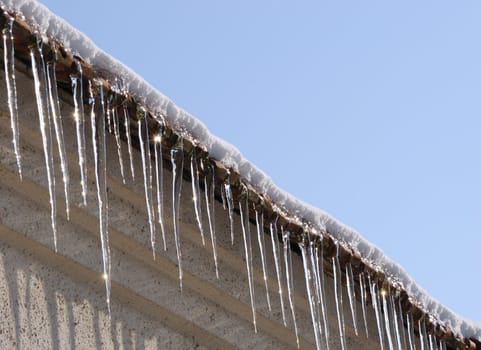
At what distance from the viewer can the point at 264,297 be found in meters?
3.56

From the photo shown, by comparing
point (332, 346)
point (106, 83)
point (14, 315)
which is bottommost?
point (14, 315)

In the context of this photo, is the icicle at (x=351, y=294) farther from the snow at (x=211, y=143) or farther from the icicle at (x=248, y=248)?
the icicle at (x=248, y=248)

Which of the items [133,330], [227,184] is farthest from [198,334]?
[227,184]

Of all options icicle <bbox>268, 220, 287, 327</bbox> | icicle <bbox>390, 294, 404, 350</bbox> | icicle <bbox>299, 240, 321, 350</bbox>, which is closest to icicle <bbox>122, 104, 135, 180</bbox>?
icicle <bbox>268, 220, 287, 327</bbox>

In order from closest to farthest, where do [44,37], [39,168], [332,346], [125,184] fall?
1. [44,37]
2. [39,168]
3. [125,184]
4. [332,346]

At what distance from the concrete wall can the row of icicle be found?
1.3 inches

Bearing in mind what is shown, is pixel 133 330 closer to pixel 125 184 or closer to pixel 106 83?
pixel 125 184

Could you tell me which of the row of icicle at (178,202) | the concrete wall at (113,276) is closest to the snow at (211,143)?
the row of icicle at (178,202)

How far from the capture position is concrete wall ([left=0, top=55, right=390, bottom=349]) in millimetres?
2875

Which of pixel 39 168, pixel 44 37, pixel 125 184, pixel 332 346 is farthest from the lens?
pixel 332 346

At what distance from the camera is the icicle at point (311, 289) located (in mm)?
3572

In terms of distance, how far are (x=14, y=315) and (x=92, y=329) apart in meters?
0.29

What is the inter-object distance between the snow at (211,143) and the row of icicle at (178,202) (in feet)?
0.20

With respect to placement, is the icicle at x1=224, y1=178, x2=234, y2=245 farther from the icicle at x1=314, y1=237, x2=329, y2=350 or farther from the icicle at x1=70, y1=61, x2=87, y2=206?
the icicle at x1=70, y1=61, x2=87, y2=206
